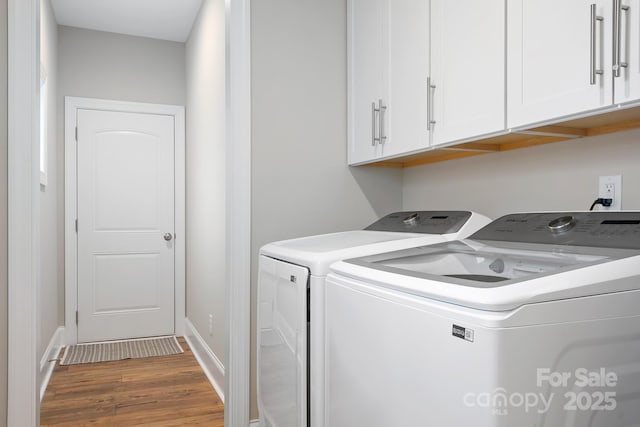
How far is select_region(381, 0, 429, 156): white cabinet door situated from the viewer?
1787 mm

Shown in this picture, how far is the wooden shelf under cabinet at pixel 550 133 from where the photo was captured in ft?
4.28

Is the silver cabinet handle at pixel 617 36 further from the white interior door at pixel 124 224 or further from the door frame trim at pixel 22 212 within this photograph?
the white interior door at pixel 124 224

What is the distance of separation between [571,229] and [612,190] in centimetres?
25

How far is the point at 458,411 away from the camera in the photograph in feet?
2.91

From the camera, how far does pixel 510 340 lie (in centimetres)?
82

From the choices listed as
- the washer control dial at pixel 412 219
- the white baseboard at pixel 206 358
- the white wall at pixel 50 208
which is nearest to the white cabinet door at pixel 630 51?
the washer control dial at pixel 412 219

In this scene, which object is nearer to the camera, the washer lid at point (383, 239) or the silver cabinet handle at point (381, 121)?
the washer lid at point (383, 239)

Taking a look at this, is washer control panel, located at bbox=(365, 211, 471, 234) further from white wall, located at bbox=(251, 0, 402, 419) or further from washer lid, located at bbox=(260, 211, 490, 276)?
white wall, located at bbox=(251, 0, 402, 419)

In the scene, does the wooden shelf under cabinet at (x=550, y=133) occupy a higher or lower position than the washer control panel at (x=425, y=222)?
higher

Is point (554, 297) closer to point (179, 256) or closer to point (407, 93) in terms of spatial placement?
point (407, 93)

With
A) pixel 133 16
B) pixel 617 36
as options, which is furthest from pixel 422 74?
pixel 133 16

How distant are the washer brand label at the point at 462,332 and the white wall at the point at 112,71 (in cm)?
376

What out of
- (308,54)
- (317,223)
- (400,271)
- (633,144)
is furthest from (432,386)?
(308,54)

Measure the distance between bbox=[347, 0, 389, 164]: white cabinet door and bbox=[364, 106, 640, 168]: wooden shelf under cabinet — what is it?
0.28 meters
